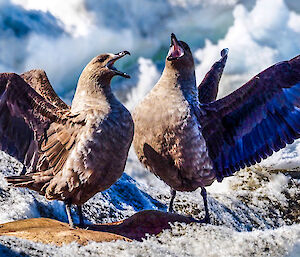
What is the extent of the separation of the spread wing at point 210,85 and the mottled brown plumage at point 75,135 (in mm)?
2721

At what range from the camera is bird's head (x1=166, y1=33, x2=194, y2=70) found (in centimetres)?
743

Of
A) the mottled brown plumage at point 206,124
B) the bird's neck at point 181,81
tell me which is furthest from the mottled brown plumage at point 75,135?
the bird's neck at point 181,81

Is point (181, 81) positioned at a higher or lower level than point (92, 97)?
higher

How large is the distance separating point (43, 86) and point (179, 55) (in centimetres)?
230

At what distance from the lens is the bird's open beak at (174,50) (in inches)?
293

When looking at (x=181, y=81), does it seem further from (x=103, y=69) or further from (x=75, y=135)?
(x=75, y=135)

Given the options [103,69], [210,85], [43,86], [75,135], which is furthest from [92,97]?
[210,85]

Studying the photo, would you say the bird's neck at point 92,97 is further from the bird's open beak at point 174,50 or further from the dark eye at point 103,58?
the bird's open beak at point 174,50

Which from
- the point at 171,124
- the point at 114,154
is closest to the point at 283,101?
the point at 171,124

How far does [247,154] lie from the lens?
26.3 feet

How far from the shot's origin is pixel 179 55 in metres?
7.48

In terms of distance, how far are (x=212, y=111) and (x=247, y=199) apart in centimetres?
417

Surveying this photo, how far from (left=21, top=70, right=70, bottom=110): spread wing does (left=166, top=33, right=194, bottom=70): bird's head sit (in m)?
1.78

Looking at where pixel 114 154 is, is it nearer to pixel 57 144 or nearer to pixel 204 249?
pixel 57 144
